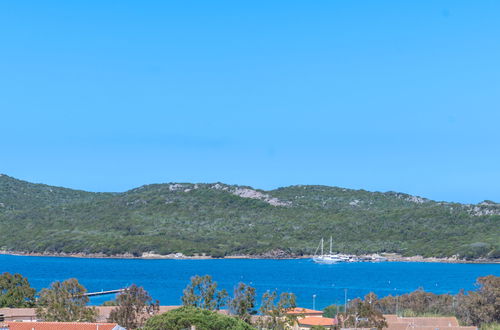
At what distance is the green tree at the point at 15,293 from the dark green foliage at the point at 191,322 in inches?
859

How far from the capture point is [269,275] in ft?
432

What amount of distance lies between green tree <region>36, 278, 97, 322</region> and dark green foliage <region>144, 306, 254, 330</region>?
8.54 meters

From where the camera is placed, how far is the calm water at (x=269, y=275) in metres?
103

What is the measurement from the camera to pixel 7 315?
50.7 metres

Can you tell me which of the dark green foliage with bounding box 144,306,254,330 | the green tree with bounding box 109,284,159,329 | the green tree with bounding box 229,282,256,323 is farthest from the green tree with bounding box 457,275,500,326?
the dark green foliage with bounding box 144,306,254,330

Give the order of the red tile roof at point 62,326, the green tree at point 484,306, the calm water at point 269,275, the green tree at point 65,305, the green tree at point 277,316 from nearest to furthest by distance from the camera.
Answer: the red tile roof at point 62,326, the green tree at point 65,305, the green tree at point 277,316, the green tree at point 484,306, the calm water at point 269,275

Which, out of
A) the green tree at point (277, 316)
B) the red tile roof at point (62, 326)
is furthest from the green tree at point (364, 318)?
the red tile roof at point (62, 326)

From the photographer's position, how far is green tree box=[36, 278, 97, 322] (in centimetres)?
4619

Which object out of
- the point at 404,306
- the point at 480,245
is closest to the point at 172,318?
the point at 404,306

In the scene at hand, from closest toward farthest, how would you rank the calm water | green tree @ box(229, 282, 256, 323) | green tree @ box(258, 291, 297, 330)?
green tree @ box(258, 291, 297, 330)
green tree @ box(229, 282, 256, 323)
the calm water

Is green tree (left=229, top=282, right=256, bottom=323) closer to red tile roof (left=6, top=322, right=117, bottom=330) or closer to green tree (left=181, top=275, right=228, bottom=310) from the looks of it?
green tree (left=181, top=275, right=228, bottom=310)

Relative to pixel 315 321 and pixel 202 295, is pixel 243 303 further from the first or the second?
pixel 315 321

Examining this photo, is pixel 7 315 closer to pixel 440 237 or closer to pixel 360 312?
pixel 360 312

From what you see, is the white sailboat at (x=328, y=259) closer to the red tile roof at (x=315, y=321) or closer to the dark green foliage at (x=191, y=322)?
the red tile roof at (x=315, y=321)
